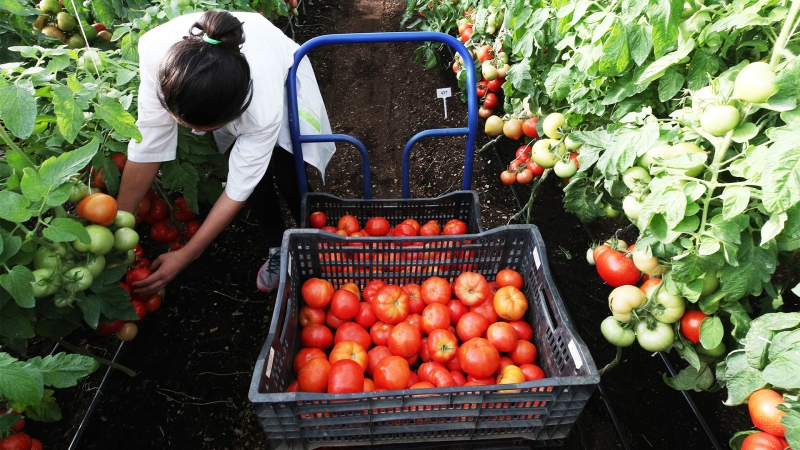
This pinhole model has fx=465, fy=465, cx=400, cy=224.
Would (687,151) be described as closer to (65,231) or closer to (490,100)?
(65,231)

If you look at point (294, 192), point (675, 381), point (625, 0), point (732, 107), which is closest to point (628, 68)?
point (625, 0)

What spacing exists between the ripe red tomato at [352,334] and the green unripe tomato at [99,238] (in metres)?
0.87

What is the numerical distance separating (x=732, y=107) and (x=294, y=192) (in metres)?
1.98

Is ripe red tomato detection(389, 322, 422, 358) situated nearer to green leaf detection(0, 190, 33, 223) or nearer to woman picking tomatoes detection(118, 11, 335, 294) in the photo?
woman picking tomatoes detection(118, 11, 335, 294)

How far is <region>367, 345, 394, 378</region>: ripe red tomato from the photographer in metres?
1.81

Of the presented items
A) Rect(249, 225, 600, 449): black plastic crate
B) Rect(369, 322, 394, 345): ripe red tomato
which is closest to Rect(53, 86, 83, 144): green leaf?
Rect(249, 225, 600, 449): black plastic crate

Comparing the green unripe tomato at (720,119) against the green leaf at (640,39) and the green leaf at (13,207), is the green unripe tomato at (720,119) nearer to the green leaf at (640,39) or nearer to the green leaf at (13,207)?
the green leaf at (640,39)

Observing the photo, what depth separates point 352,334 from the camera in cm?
186

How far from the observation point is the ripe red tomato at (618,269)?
5.42 ft

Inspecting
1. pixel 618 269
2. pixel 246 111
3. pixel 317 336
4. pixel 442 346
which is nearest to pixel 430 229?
pixel 442 346

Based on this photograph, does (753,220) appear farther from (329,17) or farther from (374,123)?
(329,17)

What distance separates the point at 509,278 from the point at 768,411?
37.6 inches

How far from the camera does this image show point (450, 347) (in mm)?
1796

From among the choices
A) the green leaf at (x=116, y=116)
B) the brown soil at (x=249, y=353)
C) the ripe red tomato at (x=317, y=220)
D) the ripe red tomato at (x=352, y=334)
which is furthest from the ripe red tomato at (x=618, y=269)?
the green leaf at (x=116, y=116)
